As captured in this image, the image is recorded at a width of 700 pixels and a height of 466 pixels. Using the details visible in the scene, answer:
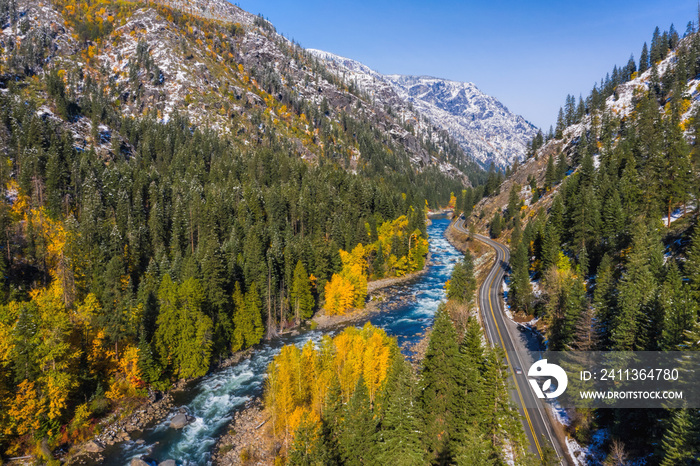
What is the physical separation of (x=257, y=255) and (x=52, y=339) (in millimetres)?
34844

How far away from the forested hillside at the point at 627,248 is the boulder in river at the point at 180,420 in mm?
43003

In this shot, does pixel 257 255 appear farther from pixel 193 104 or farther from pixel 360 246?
pixel 193 104

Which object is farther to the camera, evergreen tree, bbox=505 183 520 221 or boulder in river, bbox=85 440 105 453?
evergreen tree, bbox=505 183 520 221

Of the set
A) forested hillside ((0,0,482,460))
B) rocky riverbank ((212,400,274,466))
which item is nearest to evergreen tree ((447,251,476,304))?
forested hillside ((0,0,482,460))

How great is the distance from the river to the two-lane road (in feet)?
37.3

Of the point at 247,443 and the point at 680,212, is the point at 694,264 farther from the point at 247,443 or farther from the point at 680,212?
the point at 247,443

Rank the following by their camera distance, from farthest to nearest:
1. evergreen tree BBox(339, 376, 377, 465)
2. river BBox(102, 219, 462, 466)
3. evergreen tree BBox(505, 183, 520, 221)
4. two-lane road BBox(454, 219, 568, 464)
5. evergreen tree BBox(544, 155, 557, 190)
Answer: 1. evergreen tree BBox(505, 183, 520, 221)
2. evergreen tree BBox(544, 155, 557, 190)
3. river BBox(102, 219, 462, 466)
4. two-lane road BBox(454, 219, 568, 464)
5. evergreen tree BBox(339, 376, 377, 465)

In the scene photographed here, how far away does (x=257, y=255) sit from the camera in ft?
219

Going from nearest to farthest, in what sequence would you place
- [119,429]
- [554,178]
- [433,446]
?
[433,446] → [119,429] → [554,178]

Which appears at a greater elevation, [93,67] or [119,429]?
[93,67]

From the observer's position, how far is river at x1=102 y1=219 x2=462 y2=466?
116 feet

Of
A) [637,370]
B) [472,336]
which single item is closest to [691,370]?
[637,370]
